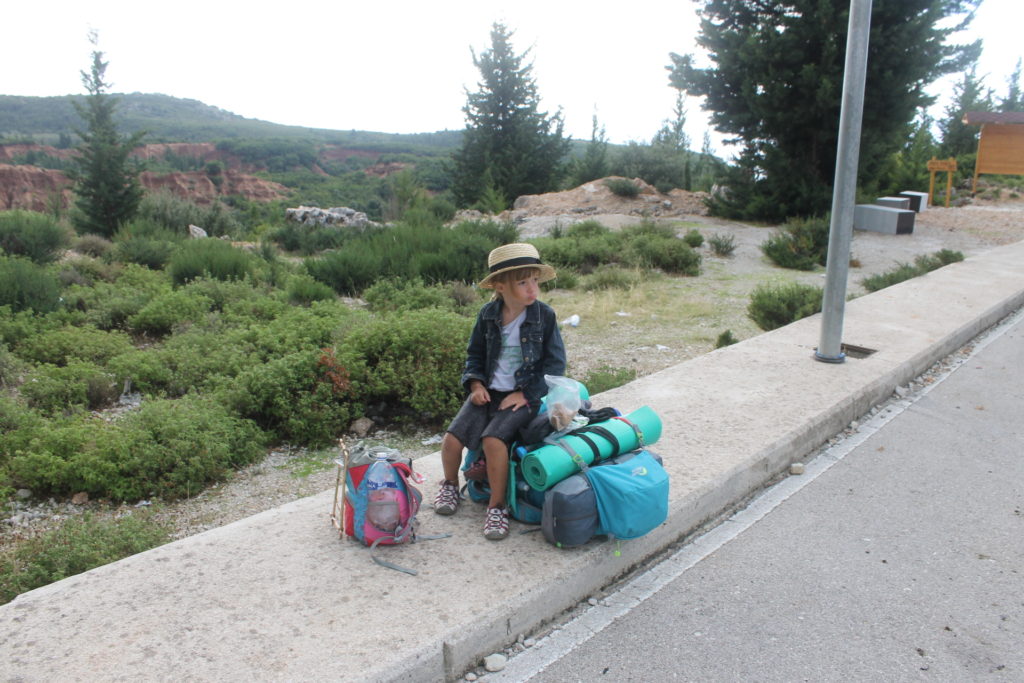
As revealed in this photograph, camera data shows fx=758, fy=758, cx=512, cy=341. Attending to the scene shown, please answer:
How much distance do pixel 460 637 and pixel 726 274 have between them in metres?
12.1

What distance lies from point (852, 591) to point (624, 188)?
23.2 metres

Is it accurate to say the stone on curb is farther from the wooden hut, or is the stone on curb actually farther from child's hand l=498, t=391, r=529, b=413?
the wooden hut

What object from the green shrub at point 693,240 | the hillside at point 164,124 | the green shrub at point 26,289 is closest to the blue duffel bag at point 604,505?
the green shrub at point 26,289

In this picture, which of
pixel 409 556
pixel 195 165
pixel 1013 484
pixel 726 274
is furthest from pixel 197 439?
pixel 195 165

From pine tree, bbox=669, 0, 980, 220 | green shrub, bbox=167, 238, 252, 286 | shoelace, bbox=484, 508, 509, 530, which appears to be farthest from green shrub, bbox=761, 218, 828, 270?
shoelace, bbox=484, 508, 509, 530

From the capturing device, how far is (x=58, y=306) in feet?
29.6

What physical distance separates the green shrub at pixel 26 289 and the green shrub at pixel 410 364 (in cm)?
490

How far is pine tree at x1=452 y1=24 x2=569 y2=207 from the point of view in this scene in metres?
38.3

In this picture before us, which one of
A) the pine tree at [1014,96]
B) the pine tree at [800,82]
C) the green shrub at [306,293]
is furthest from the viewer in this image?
the pine tree at [1014,96]

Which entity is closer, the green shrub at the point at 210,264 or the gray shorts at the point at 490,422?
the gray shorts at the point at 490,422

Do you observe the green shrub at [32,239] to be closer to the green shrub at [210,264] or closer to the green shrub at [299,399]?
the green shrub at [210,264]

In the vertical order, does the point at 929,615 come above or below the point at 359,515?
below

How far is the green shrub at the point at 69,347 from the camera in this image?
23.4 ft

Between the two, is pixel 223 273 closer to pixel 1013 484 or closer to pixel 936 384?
pixel 936 384
